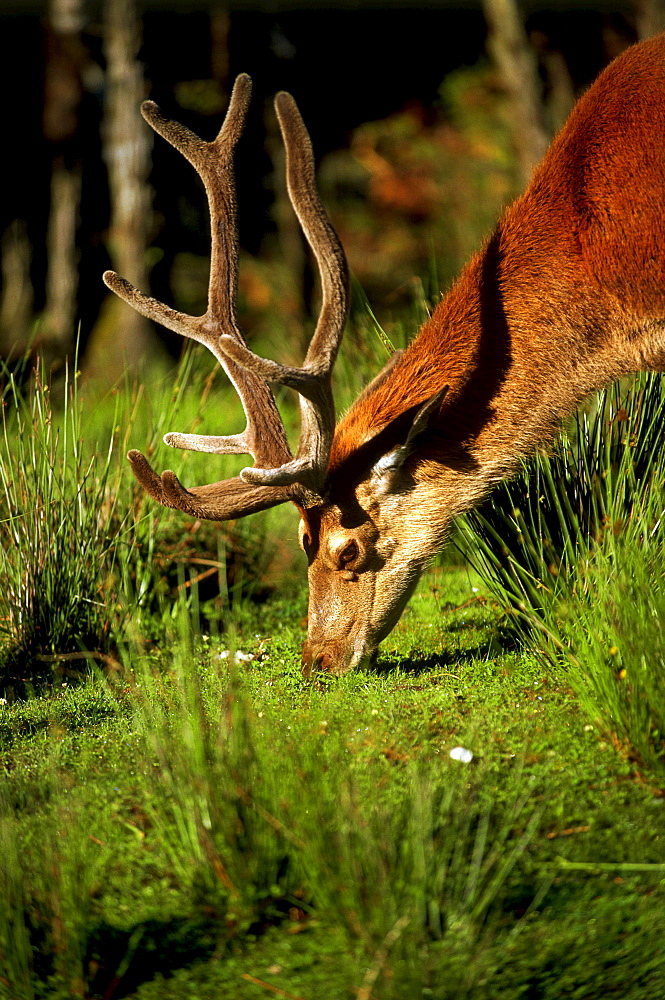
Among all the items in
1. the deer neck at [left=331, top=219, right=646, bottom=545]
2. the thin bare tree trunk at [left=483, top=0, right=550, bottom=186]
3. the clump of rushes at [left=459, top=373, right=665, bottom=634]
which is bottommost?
the clump of rushes at [left=459, top=373, right=665, bottom=634]

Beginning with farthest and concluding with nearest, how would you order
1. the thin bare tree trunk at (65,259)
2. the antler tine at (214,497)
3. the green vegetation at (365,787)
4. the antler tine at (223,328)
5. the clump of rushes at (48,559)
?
1. the thin bare tree trunk at (65,259)
2. the clump of rushes at (48,559)
3. the antler tine at (223,328)
4. the antler tine at (214,497)
5. the green vegetation at (365,787)

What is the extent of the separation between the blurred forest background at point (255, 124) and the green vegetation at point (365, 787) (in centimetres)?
955

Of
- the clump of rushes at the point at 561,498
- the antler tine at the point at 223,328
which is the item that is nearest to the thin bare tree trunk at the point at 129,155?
the antler tine at the point at 223,328

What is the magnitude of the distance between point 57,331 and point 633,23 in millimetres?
9858

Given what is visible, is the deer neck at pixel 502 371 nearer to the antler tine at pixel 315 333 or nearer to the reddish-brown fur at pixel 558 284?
the reddish-brown fur at pixel 558 284

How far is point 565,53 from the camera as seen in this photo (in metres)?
19.1

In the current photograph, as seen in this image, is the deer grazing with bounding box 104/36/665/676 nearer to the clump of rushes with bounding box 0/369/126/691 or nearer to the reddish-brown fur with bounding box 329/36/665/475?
the reddish-brown fur with bounding box 329/36/665/475

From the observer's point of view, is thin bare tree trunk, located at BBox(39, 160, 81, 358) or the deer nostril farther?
thin bare tree trunk, located at BBox(39, 160, 81, 358)

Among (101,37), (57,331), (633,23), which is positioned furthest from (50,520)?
(101,37)

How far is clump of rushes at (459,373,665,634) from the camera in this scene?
14.8ft

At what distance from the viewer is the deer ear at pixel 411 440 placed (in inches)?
170

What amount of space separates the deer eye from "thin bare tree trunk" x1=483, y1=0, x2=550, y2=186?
7753 mm

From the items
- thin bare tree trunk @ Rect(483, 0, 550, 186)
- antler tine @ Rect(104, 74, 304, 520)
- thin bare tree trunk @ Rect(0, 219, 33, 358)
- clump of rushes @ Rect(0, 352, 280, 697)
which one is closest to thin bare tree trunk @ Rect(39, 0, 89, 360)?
thin bare tree trunk @ Rect(0, 219, 33, 358)

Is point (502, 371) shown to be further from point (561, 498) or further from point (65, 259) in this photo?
point (65, 259)
